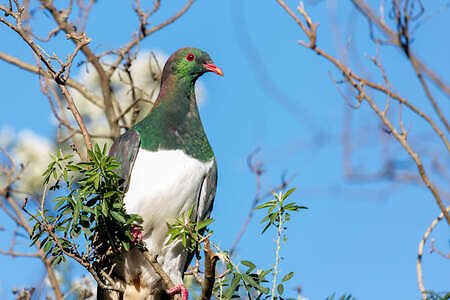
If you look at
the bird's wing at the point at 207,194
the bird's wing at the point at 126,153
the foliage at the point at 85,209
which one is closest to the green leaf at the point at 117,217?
the foliage at the point at 85,209

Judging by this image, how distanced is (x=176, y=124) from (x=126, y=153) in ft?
1.34

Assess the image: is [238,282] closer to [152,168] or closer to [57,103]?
[152,168]

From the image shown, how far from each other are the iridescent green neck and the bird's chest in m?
0.07

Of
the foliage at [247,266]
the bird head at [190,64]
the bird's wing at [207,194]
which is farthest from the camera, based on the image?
the bird head at [190,64]

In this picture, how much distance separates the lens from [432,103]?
420 centimetres

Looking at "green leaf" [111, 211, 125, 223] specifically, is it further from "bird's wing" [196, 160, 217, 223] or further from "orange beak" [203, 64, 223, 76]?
"orange beak" [203, 64, 223, 76]

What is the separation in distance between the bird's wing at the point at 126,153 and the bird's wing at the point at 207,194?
48 centimetres

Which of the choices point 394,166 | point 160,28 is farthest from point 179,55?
point 394,166

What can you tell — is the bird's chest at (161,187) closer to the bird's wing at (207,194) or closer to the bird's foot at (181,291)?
the bird's wing at (207,194)

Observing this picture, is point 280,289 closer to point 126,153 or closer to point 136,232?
point 136,232

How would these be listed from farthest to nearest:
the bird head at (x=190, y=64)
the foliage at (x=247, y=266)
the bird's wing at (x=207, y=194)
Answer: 1. the bird head at (x=190, y=64)
2. the bird's wing at (x=207, y=194)
3. the foliage at (x=247, y=266)

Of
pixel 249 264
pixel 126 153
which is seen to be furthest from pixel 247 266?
pixel 126 153

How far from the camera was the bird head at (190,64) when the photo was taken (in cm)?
473

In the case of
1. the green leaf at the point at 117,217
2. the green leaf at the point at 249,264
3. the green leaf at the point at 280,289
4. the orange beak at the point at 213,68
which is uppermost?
the orange beak at the point at 213,68
